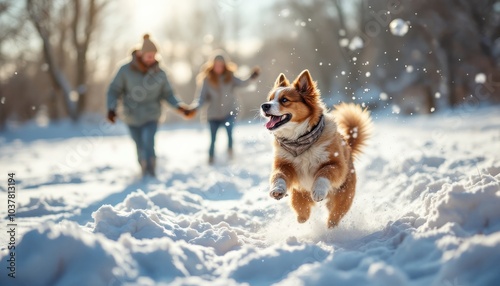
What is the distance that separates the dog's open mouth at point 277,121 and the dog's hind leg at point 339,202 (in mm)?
803

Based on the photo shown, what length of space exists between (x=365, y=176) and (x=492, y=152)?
2080 mm

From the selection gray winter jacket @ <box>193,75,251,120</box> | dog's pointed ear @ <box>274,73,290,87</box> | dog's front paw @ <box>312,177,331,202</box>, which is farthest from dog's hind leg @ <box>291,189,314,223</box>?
gray winter jacket @ <box>193,75,251,120</box>

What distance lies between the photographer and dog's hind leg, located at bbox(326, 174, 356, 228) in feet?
13.1

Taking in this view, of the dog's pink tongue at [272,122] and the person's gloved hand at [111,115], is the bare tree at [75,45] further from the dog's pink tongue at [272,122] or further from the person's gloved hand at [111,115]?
the dog's pink tongue at [272,122]

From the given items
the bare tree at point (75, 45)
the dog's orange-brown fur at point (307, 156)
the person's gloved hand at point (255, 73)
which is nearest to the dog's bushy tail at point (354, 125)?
the dog's orange-brown fur at point (307, 156)

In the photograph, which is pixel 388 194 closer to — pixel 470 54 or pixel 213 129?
pixel 213 129

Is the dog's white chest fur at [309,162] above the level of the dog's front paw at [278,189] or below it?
above

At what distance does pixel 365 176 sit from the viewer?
6.76 metres

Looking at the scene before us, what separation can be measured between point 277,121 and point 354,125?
49.7 inches

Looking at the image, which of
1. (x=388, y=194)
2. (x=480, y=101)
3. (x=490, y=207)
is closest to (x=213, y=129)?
(x=388, y=194)

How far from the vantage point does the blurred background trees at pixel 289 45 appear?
814 inches

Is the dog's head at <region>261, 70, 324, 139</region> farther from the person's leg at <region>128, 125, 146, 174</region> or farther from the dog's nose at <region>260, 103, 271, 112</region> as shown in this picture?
the person's leg at <region>128, 125, 146, 174</region>

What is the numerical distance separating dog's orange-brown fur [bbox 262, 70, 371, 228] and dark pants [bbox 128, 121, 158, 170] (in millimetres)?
3254

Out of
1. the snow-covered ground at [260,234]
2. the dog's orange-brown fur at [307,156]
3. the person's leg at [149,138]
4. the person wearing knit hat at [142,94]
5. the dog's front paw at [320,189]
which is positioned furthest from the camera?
the person's leg at [149,138]
